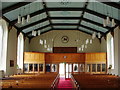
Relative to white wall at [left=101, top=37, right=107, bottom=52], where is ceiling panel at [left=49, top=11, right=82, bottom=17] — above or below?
above

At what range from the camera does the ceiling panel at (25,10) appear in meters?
14.0

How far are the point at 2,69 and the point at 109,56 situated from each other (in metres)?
11.6

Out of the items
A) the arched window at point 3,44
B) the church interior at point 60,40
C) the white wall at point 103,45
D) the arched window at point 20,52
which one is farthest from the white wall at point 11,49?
the white wall at point 103,45

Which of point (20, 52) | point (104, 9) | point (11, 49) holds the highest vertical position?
point (104, 9)

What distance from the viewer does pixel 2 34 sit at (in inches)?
576

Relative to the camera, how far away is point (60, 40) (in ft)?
77.8

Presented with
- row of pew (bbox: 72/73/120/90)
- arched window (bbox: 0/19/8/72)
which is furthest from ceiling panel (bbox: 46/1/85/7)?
row of pew (bbox: 72/73/120/90)

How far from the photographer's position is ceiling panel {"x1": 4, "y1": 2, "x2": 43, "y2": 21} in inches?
549

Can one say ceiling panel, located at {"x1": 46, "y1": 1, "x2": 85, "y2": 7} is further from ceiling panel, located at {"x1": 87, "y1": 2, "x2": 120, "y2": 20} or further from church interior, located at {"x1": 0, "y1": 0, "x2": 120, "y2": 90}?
ceiling panel, located at {"x1": 87, "y1": 2, "x2": 120, "y2": 20}

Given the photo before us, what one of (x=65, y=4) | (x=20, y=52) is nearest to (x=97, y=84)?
(x=65, y=4)

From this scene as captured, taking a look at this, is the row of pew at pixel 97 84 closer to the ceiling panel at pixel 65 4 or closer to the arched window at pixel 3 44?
the ceiling panel at pixel 65 4

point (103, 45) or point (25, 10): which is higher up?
point (25, 10)

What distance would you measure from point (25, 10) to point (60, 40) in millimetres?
9820

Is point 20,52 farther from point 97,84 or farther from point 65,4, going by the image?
point 97,84
